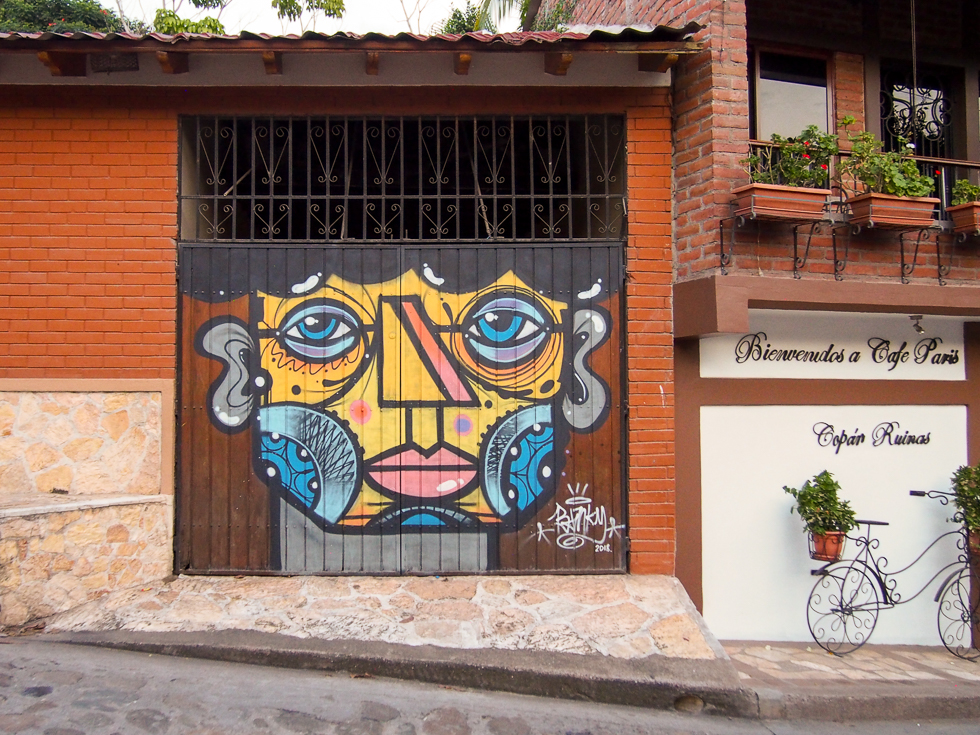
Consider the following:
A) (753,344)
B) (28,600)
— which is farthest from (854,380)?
(28,600)

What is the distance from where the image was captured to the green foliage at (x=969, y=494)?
549 centimetres

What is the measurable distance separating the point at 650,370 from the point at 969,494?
2.89 meters

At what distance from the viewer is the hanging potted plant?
4730mm

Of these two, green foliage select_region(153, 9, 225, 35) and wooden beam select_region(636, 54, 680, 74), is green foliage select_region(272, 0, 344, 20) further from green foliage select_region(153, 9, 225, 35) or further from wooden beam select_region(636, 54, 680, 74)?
wooden beam select_region(636, 54, 680, 74)

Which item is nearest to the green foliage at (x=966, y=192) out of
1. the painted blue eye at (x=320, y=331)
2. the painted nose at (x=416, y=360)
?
the painted nose at (x=416, y=360)

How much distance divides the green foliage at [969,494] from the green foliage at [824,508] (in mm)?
1016

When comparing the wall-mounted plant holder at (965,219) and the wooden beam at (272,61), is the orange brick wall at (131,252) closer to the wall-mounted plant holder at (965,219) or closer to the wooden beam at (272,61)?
the wooden beam at (272,61)

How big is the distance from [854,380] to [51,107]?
682 centimetres

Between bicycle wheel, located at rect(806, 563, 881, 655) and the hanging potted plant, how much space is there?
3023mm

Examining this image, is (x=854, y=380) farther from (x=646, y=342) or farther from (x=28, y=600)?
(x=28, y=600)

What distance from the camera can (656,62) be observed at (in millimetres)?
5113

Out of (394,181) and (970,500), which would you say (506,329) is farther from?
(970,500)

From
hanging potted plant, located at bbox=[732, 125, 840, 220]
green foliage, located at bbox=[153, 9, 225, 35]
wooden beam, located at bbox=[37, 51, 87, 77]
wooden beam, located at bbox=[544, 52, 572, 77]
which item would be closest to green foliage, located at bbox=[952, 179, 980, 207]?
hanging potted plant, located at bbox=[732, 125, 840, 220]

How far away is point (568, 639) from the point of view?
14.3 feet
